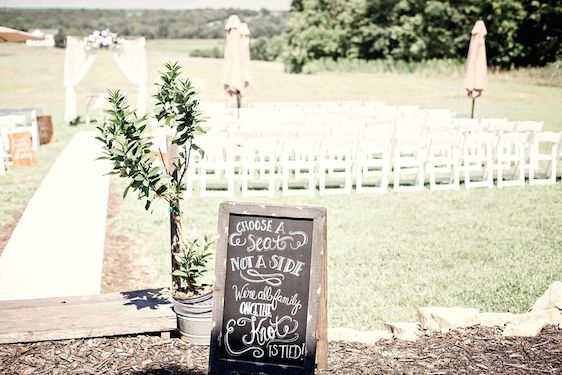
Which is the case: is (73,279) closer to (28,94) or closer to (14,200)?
(14,200)

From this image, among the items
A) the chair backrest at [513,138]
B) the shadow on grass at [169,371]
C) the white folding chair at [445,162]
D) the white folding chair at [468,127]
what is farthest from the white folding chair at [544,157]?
the shadow on grass at [169,371]

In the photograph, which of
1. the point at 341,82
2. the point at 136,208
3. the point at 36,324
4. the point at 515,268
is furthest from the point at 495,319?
the point at 341,82

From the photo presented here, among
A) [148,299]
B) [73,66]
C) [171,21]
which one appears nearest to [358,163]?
[148,299]

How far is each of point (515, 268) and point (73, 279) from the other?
4.71 metres

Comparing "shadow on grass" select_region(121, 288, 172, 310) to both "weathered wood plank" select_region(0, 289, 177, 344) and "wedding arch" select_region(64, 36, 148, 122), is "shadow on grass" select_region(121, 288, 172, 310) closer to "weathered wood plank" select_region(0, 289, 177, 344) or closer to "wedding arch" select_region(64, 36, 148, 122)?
"weathered wood plank" select_region(0, 289, 177, 344)

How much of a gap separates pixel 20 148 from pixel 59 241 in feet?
20.1

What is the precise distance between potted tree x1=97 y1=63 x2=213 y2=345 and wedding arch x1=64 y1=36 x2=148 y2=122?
50.8 ft

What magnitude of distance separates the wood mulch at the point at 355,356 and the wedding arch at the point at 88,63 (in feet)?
51.7

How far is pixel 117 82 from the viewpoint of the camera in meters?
38.7

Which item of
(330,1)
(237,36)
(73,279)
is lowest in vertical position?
(73,279)

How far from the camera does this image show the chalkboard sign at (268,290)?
3.60 metres

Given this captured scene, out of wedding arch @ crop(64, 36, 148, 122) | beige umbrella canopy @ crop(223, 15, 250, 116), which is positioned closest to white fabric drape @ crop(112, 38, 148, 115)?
wedding arch @ crop(64, 36, 148, 122)

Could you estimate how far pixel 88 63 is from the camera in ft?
63.5

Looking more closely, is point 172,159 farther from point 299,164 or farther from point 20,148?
point 20,148
